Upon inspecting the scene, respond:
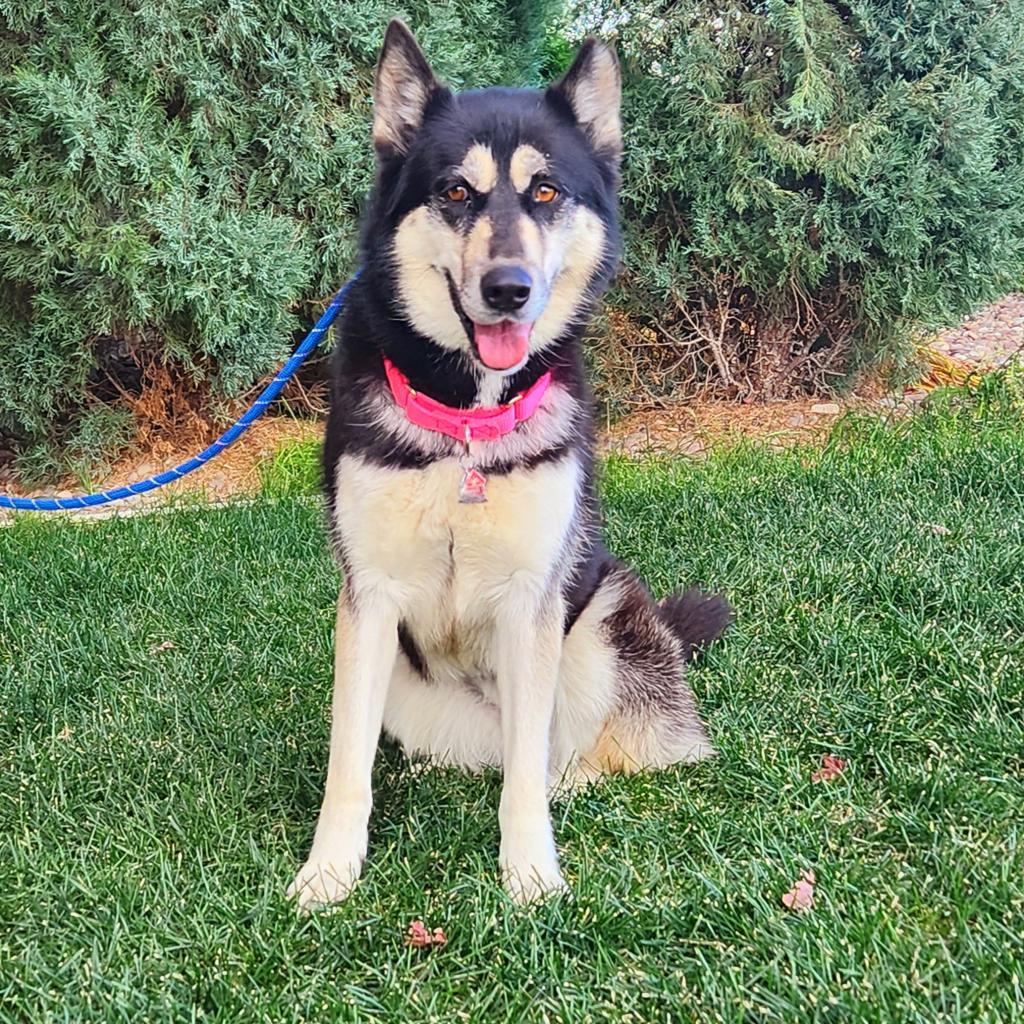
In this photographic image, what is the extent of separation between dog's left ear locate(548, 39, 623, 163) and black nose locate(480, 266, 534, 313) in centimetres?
58

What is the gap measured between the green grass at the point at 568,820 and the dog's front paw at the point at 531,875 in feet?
0.18

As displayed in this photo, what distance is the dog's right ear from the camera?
228 centimetres

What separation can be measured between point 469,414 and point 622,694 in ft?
2.98

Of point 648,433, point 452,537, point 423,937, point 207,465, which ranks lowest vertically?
point 207,465

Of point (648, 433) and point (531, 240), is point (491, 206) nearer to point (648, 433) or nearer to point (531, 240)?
point (531, 240)

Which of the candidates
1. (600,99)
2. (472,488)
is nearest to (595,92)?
(600,99)

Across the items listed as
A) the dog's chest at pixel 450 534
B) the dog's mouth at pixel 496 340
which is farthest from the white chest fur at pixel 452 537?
the dog's mouth at pixel 496 340

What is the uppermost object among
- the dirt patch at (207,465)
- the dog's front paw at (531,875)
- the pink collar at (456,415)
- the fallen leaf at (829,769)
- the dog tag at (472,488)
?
the pink collar at (456,415)

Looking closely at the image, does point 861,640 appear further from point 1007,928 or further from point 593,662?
point 1007,928

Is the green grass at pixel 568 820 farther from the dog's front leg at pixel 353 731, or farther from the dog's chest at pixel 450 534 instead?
the dog's chest at pixel 450 534

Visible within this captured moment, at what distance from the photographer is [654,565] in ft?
12.5

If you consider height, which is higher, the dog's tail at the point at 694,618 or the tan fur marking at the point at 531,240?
the tan fur marking at the point at 531,240

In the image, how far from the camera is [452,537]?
7.21ft

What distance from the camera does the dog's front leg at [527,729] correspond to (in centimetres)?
219
